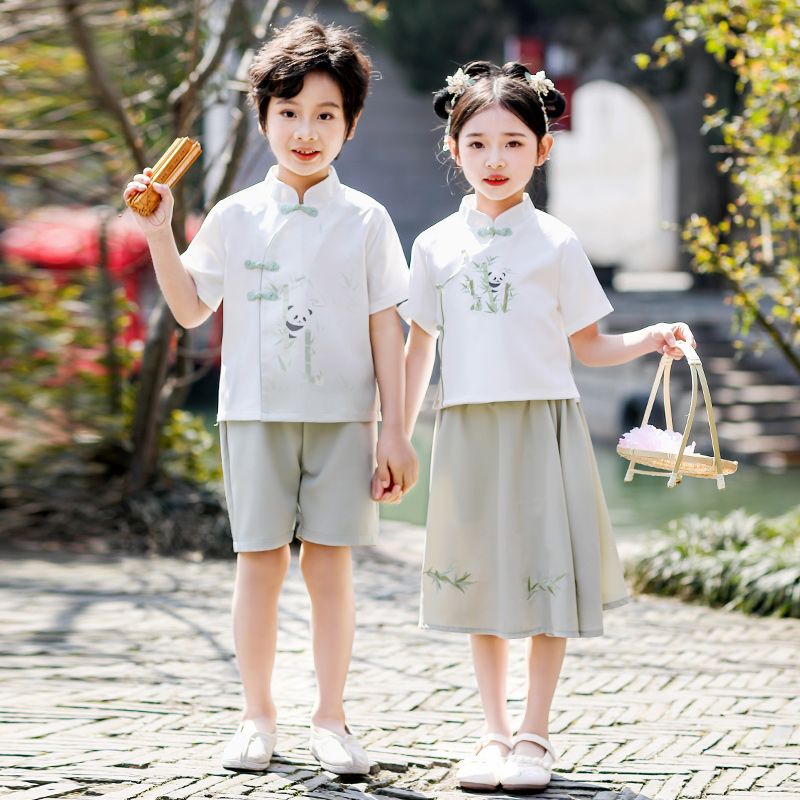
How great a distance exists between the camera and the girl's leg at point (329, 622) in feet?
9.46

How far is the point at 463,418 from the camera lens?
2830 millimetres

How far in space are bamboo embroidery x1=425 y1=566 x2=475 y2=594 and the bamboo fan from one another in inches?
38.7

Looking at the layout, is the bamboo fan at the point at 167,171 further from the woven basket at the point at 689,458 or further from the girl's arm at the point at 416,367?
the woven basket at the point at 689,458

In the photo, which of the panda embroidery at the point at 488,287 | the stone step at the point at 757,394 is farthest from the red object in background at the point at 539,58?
the panda embroidery at the point at 488,287

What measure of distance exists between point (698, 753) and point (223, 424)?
1.34m

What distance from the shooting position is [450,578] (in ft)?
9.22

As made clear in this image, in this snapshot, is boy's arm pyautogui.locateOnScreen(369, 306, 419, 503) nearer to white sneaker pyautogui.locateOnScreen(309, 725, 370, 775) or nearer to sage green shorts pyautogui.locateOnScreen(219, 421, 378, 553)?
sage green shorts pyautogui.locateOnScreen(219, 421, 378, 553)

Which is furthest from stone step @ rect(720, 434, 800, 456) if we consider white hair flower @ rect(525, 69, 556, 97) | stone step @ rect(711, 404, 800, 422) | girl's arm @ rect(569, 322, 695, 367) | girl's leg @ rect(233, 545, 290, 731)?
girl's leg @ rect(233, 545, 290, 731)

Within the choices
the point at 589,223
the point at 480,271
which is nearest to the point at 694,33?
the point at 480,271

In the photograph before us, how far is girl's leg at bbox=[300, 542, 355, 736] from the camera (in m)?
2.88

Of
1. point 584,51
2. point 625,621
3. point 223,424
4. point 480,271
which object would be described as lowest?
point 625,621

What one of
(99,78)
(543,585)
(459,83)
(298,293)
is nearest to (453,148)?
(459,83)

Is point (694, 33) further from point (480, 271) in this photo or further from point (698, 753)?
point (698, 753)

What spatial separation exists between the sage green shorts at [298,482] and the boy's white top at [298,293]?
0.18ft
